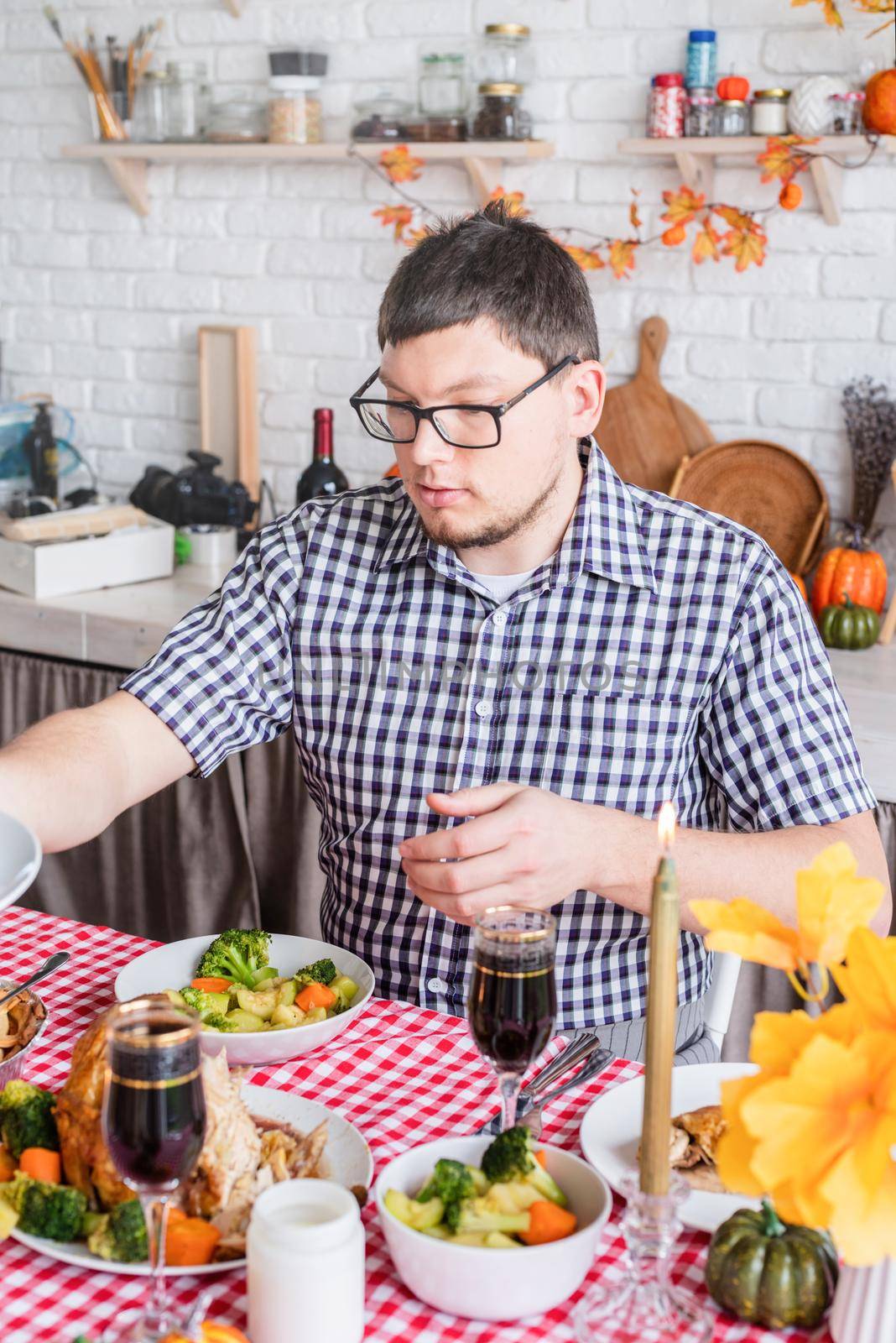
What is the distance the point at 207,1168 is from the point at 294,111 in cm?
257

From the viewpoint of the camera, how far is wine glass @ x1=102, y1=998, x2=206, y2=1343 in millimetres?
883

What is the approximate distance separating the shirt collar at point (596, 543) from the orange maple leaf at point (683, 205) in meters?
1.14

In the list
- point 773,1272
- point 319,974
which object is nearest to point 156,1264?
point 773,1272

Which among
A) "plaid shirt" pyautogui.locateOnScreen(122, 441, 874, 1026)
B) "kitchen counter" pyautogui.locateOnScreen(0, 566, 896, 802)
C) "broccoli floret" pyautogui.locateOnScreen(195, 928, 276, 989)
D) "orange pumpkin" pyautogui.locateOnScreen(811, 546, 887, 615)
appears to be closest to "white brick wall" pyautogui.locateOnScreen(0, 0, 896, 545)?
"orange pumpkin" pyautogui.locateOnScreen(811, 546, 887, 615)

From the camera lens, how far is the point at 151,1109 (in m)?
0.88

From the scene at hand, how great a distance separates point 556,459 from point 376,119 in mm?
1578

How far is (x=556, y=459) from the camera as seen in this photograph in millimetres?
1689

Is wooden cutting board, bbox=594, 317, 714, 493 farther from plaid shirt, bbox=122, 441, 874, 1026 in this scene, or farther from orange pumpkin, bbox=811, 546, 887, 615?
plaid shirt, bbox=122, 441, 874, 1026

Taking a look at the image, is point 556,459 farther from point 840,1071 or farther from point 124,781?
point 840,1071

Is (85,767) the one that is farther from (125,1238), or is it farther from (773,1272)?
(773,1272)

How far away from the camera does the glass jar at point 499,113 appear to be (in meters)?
2.81

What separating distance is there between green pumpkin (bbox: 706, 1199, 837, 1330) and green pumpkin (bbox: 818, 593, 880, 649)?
1.73 metres

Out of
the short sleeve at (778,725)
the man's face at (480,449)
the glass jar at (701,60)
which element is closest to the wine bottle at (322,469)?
the glass jar at (701,60)

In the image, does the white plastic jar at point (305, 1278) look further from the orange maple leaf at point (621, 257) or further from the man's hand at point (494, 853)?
the orange maple leaf at point (621, 257)
